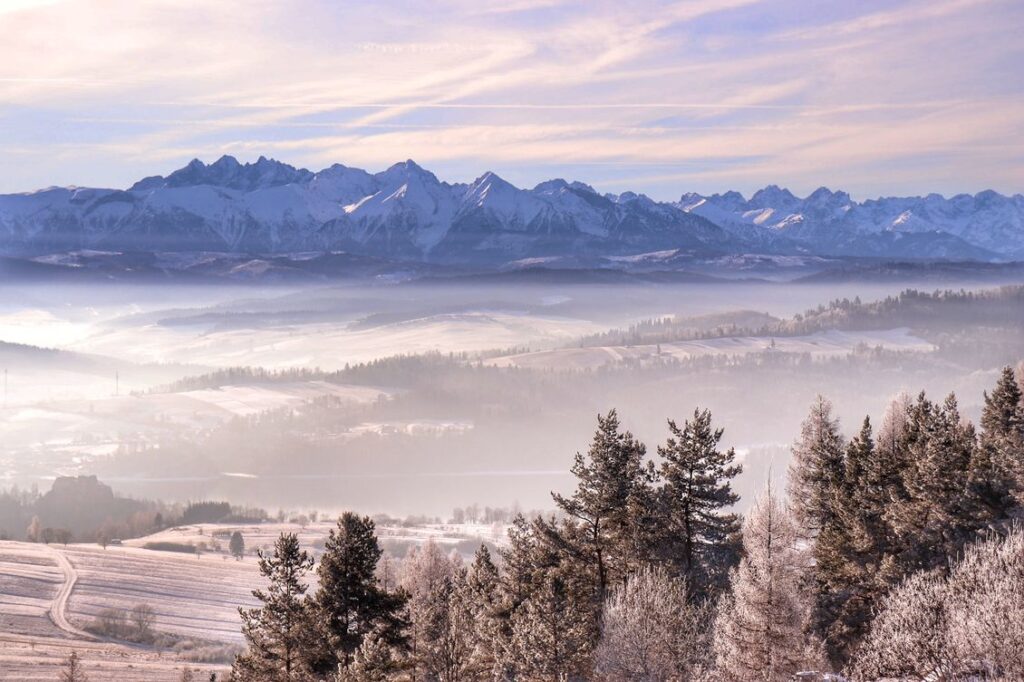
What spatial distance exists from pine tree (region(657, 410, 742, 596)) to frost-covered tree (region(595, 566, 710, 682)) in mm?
8439

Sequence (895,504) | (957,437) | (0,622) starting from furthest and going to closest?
(0,622)
(957,437)
(895,504)

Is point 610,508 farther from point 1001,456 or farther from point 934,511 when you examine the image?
point 1001,456

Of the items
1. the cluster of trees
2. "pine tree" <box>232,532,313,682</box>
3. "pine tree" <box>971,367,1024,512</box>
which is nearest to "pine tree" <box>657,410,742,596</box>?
the cluster of trees

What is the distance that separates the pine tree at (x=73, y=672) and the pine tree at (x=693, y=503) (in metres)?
41.0

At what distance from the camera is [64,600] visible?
448 feet

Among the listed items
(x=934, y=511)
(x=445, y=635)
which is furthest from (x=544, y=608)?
(x=934, y=511)

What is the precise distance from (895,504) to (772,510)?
41.4 ft

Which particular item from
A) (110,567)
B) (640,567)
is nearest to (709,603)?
(640,567)

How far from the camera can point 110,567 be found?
6240 inches

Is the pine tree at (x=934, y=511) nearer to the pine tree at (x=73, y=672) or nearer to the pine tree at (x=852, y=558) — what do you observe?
the pine tree at (x=852, y=558)

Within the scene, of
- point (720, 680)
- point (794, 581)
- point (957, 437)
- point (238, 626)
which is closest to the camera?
point (720, 680)

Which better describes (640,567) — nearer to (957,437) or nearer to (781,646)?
(781,646)

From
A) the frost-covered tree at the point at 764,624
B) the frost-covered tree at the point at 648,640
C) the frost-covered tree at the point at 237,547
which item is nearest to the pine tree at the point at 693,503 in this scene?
the frost-covered tree at the point at 648,640

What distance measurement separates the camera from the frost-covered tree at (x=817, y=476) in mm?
75875
